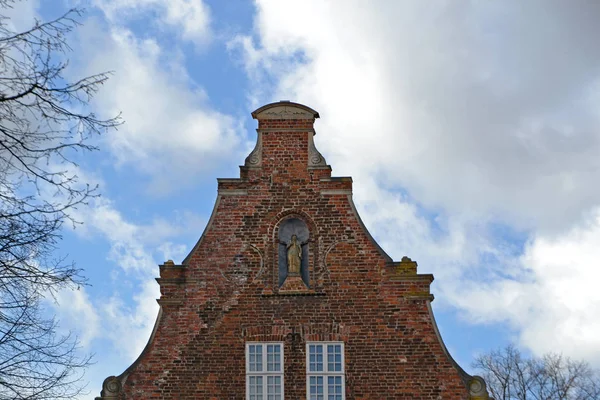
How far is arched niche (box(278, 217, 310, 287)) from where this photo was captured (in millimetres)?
22344

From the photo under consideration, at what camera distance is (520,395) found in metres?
39.2

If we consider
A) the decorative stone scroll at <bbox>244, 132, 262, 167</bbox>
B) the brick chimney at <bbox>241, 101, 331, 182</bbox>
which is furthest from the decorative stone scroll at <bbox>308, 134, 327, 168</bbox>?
the decorative stone scroll at <bbox>244, 132, 262, 167</bbox>

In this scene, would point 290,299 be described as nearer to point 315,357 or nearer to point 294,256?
point 294,256

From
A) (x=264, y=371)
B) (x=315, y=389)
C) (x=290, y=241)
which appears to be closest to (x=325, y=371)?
(x=315, y=389)

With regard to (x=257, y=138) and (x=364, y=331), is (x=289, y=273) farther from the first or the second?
(x=257, y=138)

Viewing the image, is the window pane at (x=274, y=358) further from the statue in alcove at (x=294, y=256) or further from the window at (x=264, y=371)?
the statue in alcove at (x=294, y=256)

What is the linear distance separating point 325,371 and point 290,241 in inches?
134

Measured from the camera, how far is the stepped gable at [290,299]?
21.2 meters

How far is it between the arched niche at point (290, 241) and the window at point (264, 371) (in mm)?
1663

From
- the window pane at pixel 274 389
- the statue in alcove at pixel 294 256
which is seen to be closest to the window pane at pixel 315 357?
the window pane at pixel 274 389

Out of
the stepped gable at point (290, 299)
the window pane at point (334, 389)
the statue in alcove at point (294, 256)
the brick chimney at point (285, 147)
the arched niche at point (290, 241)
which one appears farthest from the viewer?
the brick chimney at point (285, 147)

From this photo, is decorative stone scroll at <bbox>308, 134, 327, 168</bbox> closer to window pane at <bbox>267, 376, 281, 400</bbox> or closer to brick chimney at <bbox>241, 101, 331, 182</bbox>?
brick chimney at <bbox>241, 101, 331, 182</bbox>

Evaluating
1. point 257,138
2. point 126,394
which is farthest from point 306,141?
point 126,394

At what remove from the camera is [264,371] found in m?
21.3
